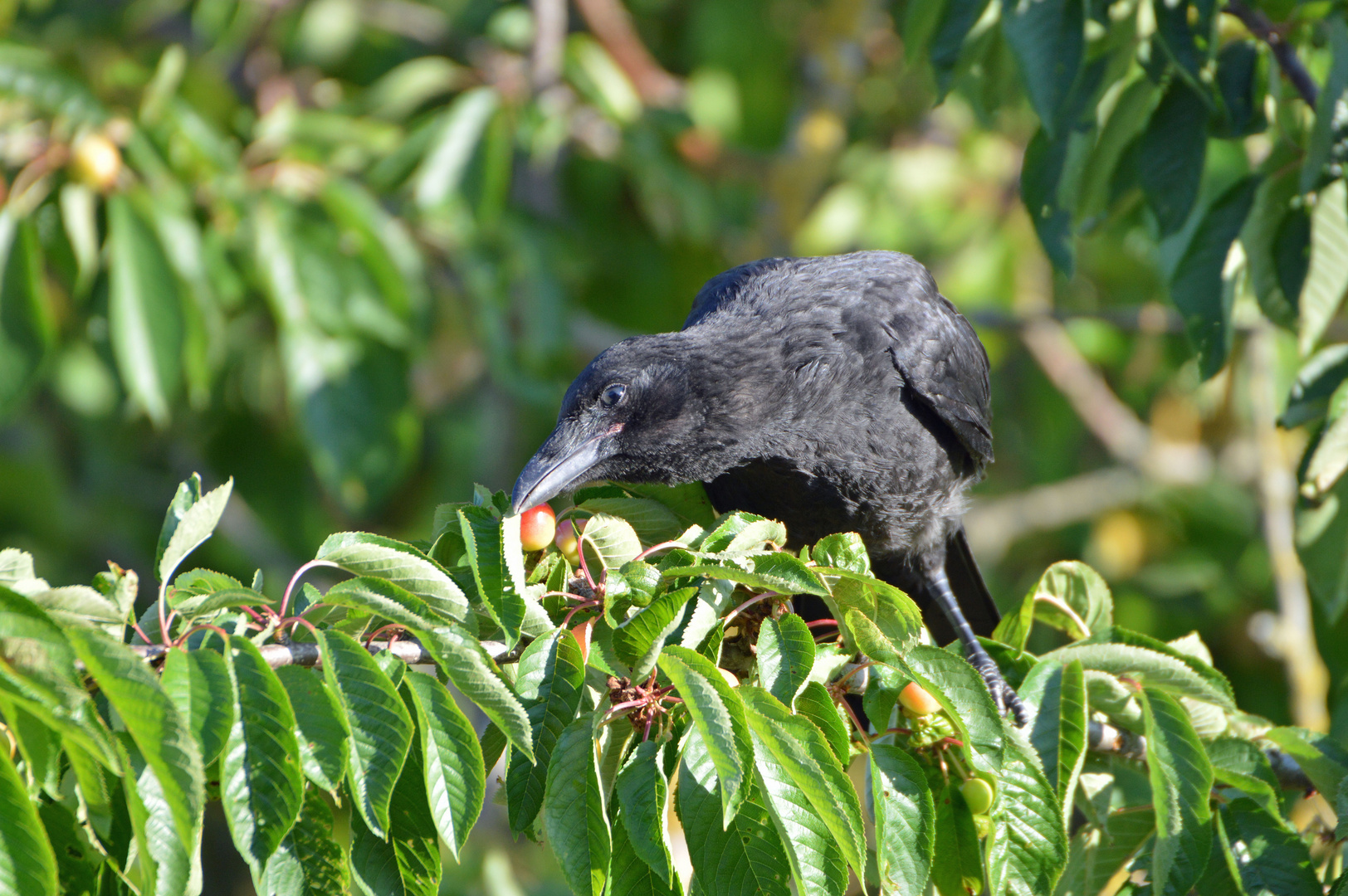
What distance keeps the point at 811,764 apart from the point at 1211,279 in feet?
5.72

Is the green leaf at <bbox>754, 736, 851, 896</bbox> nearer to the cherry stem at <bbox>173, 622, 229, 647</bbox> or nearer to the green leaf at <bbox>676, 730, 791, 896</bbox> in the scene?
the green leaf at <bbox>676, 730, 791, 896</bbox>

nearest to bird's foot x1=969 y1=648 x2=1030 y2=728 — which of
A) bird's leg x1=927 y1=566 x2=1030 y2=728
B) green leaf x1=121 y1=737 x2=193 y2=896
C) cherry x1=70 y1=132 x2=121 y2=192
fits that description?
bird's leg x1=927 y1=566 x2=1030 y2=728

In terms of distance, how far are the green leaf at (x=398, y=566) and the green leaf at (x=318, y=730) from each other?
0.66ft

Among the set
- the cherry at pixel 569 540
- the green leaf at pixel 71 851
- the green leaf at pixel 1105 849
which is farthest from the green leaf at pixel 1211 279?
the green leaf at pixel 71 851

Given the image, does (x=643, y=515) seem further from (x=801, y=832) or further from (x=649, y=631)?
(x=801, y=832)

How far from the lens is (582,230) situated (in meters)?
6.20

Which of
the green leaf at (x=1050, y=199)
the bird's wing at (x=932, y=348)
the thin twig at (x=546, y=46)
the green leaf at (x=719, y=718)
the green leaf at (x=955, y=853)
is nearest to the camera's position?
the green leaf at (x=719, y=718)

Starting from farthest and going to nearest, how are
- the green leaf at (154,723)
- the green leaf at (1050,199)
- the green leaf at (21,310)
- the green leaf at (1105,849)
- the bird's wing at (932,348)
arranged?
the green leaf at (21,310)
the bird's wing at (932,348)
the green leaf at (1050,199)
the green leaf at (1105,849)
the green leaf at (154,723)

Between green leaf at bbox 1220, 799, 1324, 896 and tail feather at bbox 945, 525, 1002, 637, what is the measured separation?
154 centimetres

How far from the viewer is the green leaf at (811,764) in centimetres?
153

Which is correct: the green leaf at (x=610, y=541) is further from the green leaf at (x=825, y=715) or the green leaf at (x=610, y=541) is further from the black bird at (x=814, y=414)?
the green leaf at (x=825, y=715)

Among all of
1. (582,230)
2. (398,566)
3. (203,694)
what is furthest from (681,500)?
(582,230)

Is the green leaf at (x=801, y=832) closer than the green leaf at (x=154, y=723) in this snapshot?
No

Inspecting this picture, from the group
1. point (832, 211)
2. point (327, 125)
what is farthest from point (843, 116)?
point (327, 125)
